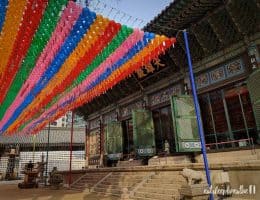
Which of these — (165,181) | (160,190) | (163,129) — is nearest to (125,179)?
(165,181)

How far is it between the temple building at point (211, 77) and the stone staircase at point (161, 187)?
1.98 meters

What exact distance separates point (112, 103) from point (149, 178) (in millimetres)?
9266

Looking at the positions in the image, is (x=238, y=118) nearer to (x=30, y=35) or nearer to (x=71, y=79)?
(x=71, y=79)

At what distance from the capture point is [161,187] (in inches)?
318

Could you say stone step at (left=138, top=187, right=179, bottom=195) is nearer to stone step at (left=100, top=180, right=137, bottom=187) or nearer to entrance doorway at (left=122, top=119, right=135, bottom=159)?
stone step at (left=100, top=180, right=137, bottom=187)

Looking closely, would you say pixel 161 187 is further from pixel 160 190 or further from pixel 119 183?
pixel 119 183

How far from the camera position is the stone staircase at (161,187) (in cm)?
735

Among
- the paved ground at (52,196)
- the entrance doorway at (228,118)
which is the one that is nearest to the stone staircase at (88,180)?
the paved ground at (52,196)

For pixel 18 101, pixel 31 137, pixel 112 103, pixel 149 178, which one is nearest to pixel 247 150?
pixel 149 178

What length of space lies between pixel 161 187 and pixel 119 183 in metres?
2.88

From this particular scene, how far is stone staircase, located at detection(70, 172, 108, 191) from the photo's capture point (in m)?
12.5

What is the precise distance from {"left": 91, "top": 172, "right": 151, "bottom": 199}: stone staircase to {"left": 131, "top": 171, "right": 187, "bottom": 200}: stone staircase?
516mm


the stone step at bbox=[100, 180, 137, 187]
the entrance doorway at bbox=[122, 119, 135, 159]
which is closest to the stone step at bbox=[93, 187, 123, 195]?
the stone step at bbox=[100, 180, 137, 187]

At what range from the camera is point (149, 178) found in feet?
29.9
